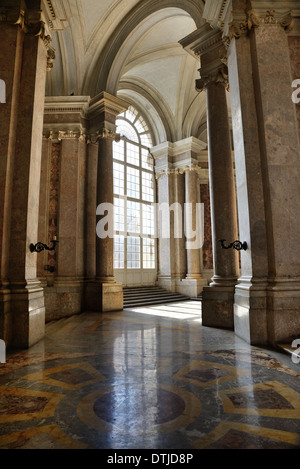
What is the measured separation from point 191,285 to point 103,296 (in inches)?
204

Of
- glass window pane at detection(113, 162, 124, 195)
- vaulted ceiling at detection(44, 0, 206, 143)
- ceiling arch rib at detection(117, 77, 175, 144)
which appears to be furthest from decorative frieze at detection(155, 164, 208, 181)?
vaulted ceiling at detection(44, 0, 206, 143)

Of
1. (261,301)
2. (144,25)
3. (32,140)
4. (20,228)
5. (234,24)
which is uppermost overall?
(144,25)

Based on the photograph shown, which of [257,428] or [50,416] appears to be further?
[50,416]

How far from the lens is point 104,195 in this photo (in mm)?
9125

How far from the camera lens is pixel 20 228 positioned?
4738 millimetres

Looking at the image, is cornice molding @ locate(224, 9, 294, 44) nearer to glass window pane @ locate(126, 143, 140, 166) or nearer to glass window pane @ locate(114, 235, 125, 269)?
glass window pane @ locate(114, 235, 125, 269)

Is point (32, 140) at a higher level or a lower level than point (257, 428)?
higher

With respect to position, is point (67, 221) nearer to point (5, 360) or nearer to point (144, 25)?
point (5, 360)

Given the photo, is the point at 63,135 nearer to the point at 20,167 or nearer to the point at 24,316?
the point at 20,167

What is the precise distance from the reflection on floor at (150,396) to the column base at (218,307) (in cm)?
116

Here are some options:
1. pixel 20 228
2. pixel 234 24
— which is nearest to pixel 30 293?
pixel 20 228

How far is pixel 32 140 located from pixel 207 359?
13.9ft

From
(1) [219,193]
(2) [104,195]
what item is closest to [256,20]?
(1) [219,193]

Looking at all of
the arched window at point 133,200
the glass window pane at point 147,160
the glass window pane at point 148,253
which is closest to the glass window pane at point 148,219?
the arched window at point 133,200
